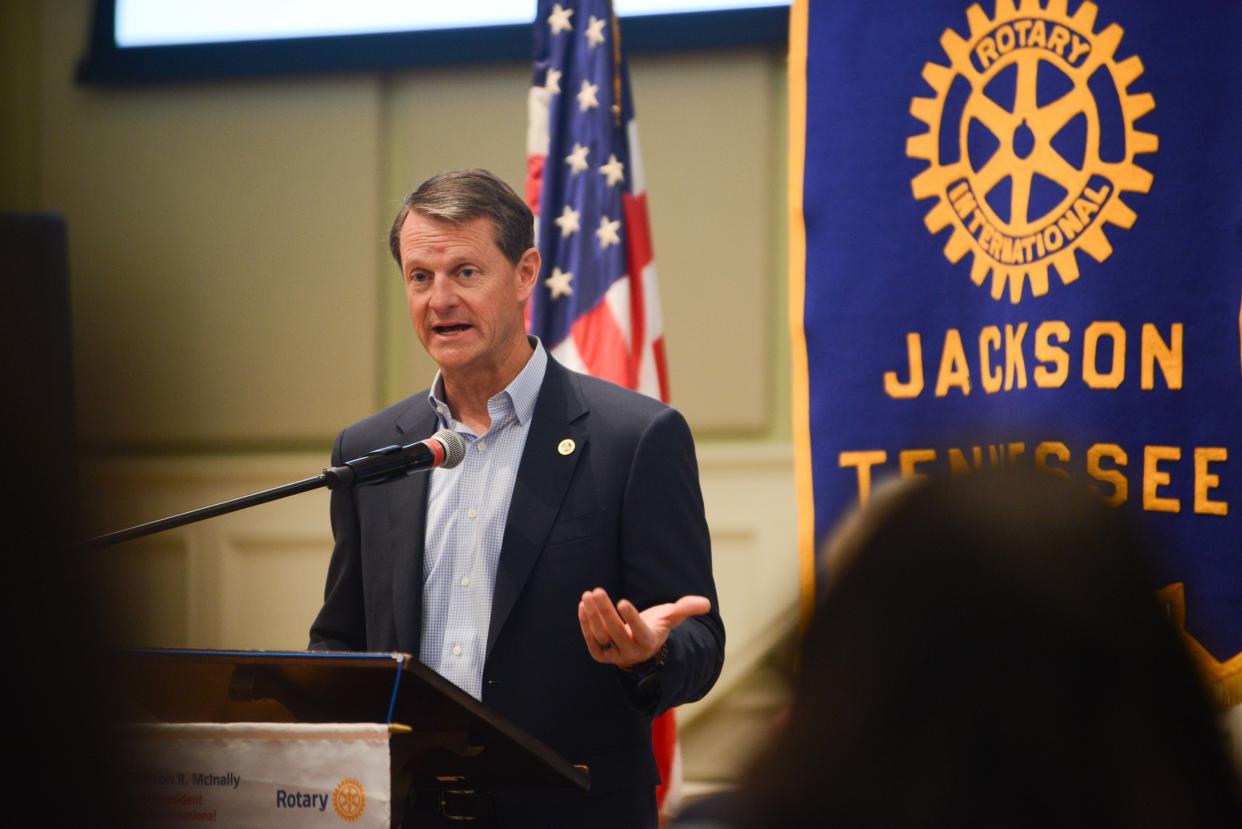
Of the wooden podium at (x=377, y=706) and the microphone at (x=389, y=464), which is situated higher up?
the microphone at (x=389, y=464)

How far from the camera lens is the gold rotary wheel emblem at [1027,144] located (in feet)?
9.55

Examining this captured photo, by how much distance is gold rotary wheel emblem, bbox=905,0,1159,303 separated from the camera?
2.91m

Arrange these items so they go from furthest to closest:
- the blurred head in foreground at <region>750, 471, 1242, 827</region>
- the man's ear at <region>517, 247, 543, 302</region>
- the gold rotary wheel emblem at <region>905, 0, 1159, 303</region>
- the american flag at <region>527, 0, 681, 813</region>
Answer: the american flag at <region>527, 0, 681, 813</region>
the gold rotary wheel emblem at <region>905, 0, 1159, 303</region>
the man's ear at <region>517, 247, 543, 302</region>
the blurred head in foreground at <region>750, 471, 1242, 827</region>

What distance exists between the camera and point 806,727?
0.78 metres

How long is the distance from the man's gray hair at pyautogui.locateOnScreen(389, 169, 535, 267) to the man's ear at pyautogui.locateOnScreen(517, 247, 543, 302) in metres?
0.01

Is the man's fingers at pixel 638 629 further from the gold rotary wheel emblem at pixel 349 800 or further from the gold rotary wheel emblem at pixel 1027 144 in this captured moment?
the gold rotary wheel emblem at pixel 1027 144

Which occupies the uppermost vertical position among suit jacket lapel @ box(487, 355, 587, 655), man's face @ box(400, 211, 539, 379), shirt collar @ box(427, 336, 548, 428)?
man's face @ box(400, 211, 539, 379)

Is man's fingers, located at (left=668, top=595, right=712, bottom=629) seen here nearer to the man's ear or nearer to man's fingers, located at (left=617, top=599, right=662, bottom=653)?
man's fingers, located at (left=617, top=599, right=662, bottom=653)

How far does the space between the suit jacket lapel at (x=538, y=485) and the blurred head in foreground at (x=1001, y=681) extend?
1387 millimetres

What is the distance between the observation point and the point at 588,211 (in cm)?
351

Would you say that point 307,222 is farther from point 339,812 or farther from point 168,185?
point 339,812

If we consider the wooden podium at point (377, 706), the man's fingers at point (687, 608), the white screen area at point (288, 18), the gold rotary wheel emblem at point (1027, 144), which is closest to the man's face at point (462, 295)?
the man's fingers at point (687, 608)

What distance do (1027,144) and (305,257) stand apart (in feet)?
8.19

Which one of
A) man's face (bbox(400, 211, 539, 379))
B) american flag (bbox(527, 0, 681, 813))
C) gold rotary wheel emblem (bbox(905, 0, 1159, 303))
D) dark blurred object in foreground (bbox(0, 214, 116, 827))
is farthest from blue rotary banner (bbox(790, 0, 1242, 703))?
dark blurred object in foreground (bbox(0, 214, 116, 827))
